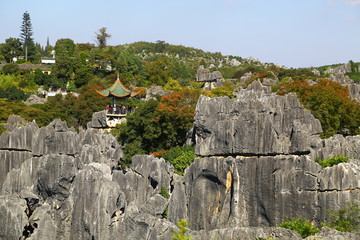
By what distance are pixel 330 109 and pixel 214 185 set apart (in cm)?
1150

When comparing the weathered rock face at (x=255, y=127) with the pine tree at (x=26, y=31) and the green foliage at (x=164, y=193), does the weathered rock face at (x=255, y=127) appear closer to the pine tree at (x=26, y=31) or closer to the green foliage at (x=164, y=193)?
the green foliage at (x=164, y=193)

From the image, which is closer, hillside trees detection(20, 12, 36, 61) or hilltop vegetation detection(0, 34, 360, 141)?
hilltop vegetation detection(0, 34, 360, 141)

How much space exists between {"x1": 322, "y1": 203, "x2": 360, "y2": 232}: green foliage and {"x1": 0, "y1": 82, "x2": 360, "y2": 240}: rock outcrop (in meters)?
0.59

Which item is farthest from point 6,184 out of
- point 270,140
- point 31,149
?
point 270,140

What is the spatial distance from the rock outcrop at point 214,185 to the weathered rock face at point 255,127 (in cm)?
4

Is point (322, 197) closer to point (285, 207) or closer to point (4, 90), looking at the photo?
point (285, 207)

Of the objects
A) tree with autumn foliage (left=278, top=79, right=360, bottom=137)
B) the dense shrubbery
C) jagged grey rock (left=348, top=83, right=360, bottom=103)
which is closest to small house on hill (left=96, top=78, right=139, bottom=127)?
tree with autumn foliage (left=278, top=79, right=360, bottom=137)

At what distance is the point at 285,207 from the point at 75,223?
899 centimetres

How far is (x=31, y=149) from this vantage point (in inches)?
1390

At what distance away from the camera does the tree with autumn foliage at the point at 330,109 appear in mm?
35406

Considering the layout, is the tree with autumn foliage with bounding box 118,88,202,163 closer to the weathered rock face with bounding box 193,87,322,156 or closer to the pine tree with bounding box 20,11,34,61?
the weathered rock face with bounding box 193,87,322,156

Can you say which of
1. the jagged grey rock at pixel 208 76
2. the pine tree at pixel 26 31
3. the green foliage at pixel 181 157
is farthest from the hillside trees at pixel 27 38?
the green foliage at pixel 181 157

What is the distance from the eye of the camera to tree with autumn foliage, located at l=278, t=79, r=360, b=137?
35406 mm

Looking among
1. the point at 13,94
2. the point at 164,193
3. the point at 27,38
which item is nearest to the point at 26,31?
the point at 27,38
